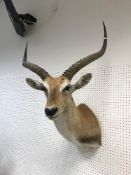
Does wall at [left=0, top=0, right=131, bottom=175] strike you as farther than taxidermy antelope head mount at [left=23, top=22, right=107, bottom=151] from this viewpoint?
Yes

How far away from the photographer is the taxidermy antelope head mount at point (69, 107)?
1608 millimetres

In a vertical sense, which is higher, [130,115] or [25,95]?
[130,115]

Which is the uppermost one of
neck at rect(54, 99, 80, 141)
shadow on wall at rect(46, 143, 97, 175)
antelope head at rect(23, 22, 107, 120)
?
antelope head at rect(23, 22, 107, 120)

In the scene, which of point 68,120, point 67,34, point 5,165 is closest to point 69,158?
point 68,120

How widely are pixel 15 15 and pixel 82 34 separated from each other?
0.82 meters

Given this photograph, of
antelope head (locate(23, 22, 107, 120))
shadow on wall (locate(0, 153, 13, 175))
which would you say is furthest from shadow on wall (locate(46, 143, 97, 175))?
shadow on wall (locate(0, 153, 13, 175))

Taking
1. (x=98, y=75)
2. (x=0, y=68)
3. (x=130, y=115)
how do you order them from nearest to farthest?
(x=130, y=115)
(x=98, y=75)
(x=0, y=68)

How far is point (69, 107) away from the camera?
1723 millimetres

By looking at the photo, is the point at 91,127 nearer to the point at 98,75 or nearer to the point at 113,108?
the point at 113,108

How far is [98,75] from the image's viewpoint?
1.99 metres

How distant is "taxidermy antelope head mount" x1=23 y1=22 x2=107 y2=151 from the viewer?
→ 1.61 metres

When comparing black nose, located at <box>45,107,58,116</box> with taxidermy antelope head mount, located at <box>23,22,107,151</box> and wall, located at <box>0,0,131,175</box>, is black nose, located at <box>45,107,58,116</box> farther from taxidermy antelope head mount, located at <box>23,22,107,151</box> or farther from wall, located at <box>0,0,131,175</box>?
wall, located at <box>0,0,131,175</box>

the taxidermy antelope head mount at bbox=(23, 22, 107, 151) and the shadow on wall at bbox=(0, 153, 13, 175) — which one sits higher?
the taxidermy antelope head mount at bbox=(23, 22, 107, 151)

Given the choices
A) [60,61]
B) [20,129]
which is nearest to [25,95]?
[20,129]
